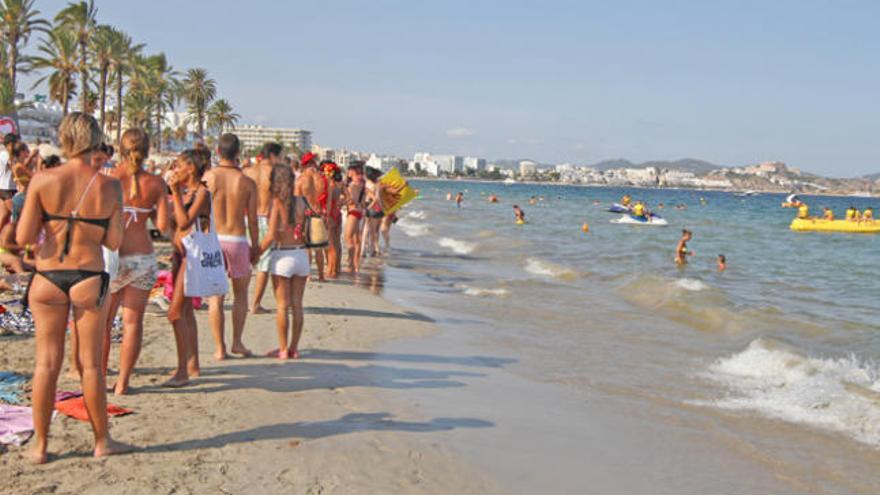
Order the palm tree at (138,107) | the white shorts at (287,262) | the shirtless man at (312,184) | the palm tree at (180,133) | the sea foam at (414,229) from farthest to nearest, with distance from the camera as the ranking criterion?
the palm tree at (180,133), the palm tree at (138,107), the sea foam at (414,229), the shirtless man at (312,184), the white shorts at (287,262)

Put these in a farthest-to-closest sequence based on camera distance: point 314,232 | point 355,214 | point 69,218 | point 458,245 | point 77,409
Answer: point 458,245 < point 355,214 < point 314,232 < point 77,409 < point 69,218

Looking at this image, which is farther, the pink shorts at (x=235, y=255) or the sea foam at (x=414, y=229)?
the sea foam at (x=414, y=229)

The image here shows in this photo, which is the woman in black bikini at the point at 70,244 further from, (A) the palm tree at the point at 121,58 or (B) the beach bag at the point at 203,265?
(A) the palm tree at the point at 121,58

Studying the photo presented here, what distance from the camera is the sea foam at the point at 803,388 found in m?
6.72

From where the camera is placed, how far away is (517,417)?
5941mm

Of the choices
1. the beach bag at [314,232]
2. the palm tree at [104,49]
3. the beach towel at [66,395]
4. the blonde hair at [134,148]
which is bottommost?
the beach towel at [66,395]

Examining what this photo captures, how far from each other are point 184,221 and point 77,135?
1635 mm

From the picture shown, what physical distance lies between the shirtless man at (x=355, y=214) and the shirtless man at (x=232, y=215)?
693 cm

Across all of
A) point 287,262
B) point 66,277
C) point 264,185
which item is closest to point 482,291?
point 264,185

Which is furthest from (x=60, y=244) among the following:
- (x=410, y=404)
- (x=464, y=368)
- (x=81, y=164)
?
(x=464, y=368)

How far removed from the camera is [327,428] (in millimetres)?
5133

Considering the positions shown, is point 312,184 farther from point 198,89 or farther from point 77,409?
point 198,89

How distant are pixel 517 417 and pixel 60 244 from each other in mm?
3433

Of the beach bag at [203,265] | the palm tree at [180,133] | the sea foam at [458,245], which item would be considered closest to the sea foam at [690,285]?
the sea foam at [458,245]
